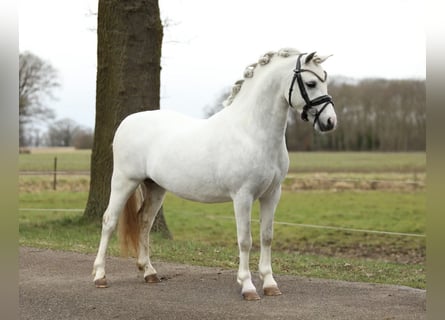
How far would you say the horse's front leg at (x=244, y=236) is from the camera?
17.1ft

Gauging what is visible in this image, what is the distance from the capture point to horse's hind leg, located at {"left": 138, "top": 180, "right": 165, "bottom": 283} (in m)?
6.21

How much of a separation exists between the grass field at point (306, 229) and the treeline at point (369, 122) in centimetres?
282

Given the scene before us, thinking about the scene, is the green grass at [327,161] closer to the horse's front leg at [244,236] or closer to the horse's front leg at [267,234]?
the horse's front leg at [267,234]

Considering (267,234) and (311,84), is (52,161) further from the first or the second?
(311,84)

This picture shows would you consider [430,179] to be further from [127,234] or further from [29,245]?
[29,245]

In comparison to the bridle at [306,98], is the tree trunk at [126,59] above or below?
above

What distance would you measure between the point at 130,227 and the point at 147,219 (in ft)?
0.62

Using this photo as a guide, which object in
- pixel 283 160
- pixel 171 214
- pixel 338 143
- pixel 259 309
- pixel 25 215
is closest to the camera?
pixel 259 309

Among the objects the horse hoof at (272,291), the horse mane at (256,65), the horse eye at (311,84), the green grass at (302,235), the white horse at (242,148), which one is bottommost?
the green grass at (302,235)

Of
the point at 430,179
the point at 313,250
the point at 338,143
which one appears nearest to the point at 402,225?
the point at 313,250

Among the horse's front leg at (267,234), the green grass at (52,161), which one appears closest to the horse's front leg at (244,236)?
the horse's front leg at (267,234)

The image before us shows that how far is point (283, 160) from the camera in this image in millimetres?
5371

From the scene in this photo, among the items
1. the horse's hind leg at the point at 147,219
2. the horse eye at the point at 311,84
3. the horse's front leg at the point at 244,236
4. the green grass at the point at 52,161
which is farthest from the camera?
the green grass at the point at 52,161

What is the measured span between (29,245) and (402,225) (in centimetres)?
1046
